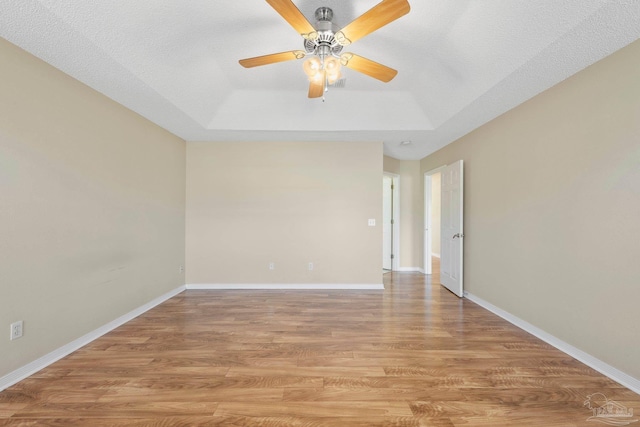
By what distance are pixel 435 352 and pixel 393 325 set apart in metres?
0.61

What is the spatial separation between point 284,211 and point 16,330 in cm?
302

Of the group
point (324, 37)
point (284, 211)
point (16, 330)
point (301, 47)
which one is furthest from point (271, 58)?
point (16, 330)

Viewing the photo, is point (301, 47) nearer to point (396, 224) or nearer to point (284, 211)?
point (284, 211)

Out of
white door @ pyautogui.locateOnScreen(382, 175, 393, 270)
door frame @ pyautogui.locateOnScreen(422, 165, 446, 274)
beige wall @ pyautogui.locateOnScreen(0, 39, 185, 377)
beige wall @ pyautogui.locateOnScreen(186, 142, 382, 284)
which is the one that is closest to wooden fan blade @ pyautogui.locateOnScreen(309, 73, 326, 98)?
beige wall @ pyautogui.locateOnScreen(186, 142, 382, 284)

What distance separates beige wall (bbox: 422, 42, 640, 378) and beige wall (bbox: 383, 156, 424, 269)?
7.38 feet

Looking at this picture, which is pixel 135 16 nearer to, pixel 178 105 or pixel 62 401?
pixel 178 105

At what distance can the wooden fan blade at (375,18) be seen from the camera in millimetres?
1518

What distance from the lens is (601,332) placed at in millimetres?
2051

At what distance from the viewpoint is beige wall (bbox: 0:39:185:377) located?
6.21ft

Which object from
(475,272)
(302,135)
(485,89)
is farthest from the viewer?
(302,135)

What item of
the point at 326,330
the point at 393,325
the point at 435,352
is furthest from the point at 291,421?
the point at 393,325

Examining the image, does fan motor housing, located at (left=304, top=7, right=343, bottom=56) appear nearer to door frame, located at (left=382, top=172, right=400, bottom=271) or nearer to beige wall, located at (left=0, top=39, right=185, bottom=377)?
beige wall, located at (left=0, top=39, right=185, bottom=377)

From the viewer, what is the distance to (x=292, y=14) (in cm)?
164

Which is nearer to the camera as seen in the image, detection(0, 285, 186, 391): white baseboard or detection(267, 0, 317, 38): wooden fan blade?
detection(267, 0, 317, 38): wooden fan blade
